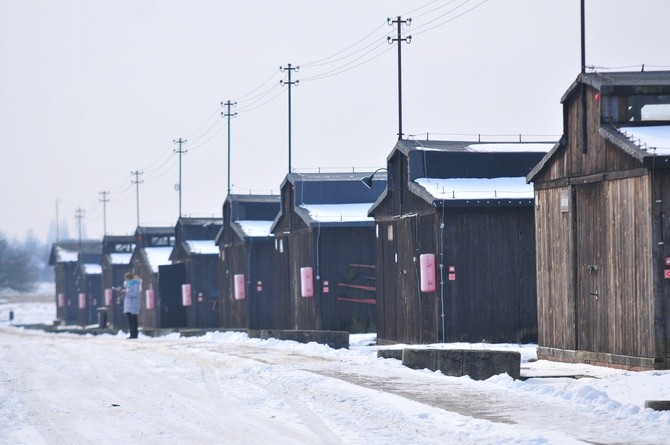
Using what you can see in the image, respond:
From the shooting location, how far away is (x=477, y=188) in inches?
1208

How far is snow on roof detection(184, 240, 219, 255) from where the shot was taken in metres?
59.8

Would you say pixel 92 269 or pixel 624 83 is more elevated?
pixel 624 83

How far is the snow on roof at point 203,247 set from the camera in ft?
196

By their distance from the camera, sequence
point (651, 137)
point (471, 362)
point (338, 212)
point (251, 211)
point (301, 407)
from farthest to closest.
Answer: point (251, 211) → point (338, 212) → point (651, 137) → point (471, 362) → point (301, 407)

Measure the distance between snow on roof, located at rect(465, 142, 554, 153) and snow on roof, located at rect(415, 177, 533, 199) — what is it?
112 centimetres

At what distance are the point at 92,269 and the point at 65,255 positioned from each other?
39.2 feet

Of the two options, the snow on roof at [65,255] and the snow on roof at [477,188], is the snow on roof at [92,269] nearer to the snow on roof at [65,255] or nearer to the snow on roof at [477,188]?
the snow on roof at [65,255]

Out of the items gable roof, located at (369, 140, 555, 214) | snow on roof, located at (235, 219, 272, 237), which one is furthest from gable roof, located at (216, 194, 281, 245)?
gable roof, located at (369, 140, 555, 214)

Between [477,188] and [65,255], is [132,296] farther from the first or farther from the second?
[65,255]

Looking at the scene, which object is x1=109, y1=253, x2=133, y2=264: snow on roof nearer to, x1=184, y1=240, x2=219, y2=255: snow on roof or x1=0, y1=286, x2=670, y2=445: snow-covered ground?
x1=184, y1=240, x2=219, y2=255: snow on roof

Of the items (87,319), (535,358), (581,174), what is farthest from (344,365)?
(87,319)

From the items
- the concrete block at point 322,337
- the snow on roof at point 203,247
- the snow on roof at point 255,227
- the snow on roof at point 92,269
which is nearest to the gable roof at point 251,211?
the snow on roof at point 255,227

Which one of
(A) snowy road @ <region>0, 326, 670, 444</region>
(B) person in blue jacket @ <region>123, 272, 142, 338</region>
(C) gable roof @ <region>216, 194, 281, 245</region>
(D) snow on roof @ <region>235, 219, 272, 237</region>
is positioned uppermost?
(C) gable roof @ <region>216, 194, 281, 245</region>

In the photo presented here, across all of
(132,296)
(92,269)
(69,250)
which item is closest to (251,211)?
(132,296)
